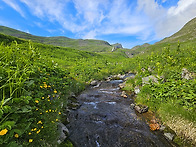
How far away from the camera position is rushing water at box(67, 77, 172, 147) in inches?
157

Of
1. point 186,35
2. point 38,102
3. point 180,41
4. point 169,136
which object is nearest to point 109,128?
point 169,136

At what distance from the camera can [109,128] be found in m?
4.76

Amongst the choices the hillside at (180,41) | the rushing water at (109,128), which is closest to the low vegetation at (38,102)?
the rushing water at (109,128)

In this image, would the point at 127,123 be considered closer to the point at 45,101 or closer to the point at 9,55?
the point at 45,101

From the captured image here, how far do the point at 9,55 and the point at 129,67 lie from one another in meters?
22.4

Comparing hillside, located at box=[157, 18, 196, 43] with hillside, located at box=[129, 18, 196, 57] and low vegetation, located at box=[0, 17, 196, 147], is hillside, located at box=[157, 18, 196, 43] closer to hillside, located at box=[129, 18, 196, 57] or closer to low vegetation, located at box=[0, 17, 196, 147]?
hillside, located at box=[129, 18, 196, 57]

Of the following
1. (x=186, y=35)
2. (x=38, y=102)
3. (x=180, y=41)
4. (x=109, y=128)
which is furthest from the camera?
(x=186, y=35)

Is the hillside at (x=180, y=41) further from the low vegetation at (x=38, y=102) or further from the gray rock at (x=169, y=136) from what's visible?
the gray rock at (x=169, y=136)

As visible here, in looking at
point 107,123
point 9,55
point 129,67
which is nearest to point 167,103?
point 107,123

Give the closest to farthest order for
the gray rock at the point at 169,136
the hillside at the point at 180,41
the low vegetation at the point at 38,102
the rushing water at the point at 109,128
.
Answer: the low vegetation at the point at 38,102
the rushing water at the point at 109,128
the gray rock at the point at 169,136
the hillside at the point at 180,41

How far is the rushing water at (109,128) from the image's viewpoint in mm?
3996

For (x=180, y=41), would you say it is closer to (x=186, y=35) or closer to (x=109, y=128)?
(x=186, y=35)

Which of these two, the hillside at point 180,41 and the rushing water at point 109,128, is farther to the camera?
the hillside at point 180,41

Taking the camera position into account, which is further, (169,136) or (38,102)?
(169,136)
